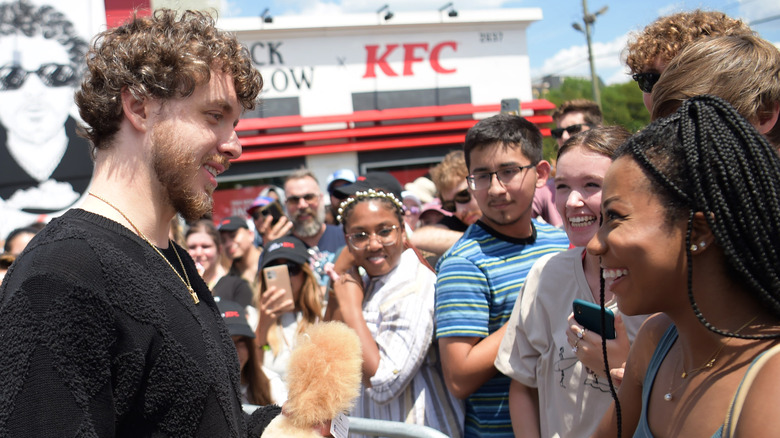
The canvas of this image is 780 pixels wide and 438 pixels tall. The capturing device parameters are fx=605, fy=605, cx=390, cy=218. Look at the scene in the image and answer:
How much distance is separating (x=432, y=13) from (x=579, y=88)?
136 ft

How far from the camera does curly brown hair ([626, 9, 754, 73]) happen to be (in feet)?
6.69

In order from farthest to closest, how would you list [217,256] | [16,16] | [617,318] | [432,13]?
[432,13] < [217,256] < [16,16] < [617,318]

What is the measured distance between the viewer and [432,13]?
16594 mm

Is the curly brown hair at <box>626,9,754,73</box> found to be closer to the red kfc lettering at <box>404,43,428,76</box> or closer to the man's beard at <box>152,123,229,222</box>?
the man's beard at <box>152,123,229,222</box>

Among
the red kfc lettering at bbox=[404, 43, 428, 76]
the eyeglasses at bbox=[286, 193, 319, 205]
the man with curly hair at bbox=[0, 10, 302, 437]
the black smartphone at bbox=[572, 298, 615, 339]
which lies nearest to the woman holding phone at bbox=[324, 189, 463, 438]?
the man with curly hair at bbox=[0, 10, 302, 437]

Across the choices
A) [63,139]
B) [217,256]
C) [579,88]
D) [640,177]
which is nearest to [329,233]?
[217,256]

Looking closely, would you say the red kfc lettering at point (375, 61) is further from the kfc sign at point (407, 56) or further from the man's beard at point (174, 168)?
the man's beard at point (174, 168)

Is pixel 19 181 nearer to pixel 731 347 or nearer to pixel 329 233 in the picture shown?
pixel 329 233

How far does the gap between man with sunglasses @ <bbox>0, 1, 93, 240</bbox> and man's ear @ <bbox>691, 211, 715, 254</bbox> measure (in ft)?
12.1

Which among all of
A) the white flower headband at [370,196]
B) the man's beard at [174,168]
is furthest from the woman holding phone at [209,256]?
the man's beard at [174,168]

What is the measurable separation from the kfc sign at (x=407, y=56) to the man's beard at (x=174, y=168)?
1507cm

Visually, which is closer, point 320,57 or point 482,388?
point 482,388

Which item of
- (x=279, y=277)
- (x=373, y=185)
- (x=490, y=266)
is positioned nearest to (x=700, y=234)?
(x=490, y=266)

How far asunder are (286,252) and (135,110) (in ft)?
7.66
